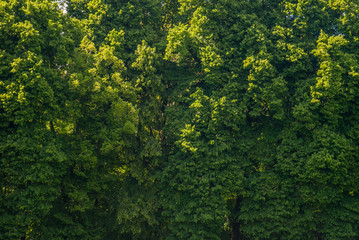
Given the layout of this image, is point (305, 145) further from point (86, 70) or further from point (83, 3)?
point (83, 3)

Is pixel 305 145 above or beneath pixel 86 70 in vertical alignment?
beneath

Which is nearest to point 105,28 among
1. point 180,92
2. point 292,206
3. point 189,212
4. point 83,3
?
point 83,3

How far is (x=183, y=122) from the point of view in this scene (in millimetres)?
19484

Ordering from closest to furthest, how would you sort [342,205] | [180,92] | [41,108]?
[41,108]
[342,205]
[180,92]

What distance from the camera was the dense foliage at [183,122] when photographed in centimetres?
1559

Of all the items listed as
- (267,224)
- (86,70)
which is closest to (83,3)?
(86,70)

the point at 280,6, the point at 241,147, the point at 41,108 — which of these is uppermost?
the point at 280,6

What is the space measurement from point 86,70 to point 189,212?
9.33m

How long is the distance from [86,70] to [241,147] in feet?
31.4

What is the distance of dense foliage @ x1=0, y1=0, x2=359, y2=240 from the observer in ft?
51.2

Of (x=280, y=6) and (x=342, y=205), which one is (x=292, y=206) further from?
(x=280, y=6)

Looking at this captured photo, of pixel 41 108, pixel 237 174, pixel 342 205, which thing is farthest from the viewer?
pixel 237 174

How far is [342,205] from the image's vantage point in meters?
17.4

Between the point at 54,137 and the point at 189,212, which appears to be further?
the point at 189,212
